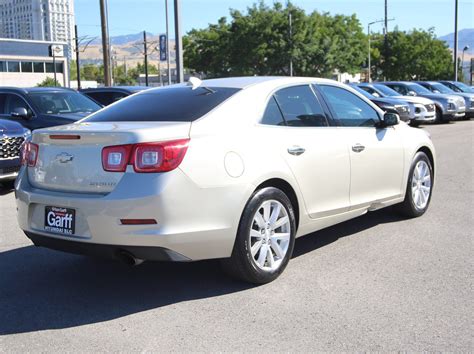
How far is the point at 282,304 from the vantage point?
4180mm

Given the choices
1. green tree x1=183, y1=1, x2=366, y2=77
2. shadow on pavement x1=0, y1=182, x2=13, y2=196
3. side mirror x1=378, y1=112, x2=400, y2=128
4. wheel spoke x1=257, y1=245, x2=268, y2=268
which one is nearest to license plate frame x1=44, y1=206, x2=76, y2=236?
wheel spoke x1=257, y1=245, x2=268, y2=268

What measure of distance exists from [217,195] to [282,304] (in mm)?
905

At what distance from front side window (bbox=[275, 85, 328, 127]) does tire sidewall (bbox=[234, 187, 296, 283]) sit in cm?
70

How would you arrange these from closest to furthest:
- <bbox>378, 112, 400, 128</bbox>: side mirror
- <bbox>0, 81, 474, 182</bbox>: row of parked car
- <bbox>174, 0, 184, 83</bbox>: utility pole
→ <bbox>378, 112, 400, 128</bbox>: side mirror
<bbox>0, 81, 474, 182</bbox>: row of parked car
<bbox>174, 0, 184, 83</bbox>: utility pole

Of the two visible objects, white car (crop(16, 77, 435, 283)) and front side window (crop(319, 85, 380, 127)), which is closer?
white car (crop(16, 77, 435, 283))

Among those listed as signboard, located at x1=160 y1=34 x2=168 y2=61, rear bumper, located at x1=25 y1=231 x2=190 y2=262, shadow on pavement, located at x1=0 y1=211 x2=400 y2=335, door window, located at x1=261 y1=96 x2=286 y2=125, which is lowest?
shadow on pavement, located at x1=0 y1=211 x2=400 y2=335

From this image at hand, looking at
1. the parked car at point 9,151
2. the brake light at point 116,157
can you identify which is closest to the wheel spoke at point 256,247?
the brake light at point 116,157

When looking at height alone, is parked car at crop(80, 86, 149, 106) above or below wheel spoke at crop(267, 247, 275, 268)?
above

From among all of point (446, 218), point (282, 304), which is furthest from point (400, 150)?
point (282, 304)

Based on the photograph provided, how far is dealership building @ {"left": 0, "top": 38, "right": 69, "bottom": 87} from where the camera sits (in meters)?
79.5

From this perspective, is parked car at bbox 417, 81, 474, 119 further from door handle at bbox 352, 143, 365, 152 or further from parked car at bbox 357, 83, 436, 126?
door handle at bbox 352, 143, 365, 152

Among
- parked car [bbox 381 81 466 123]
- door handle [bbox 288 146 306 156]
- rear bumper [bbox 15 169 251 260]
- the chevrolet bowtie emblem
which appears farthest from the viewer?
parked car [bbox 381 81 466 123]

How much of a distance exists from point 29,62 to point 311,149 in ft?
277

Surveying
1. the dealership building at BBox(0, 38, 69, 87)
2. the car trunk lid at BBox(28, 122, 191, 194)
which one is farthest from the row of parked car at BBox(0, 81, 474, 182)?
the dealership building at BBox(0, 38, 69, 87)
